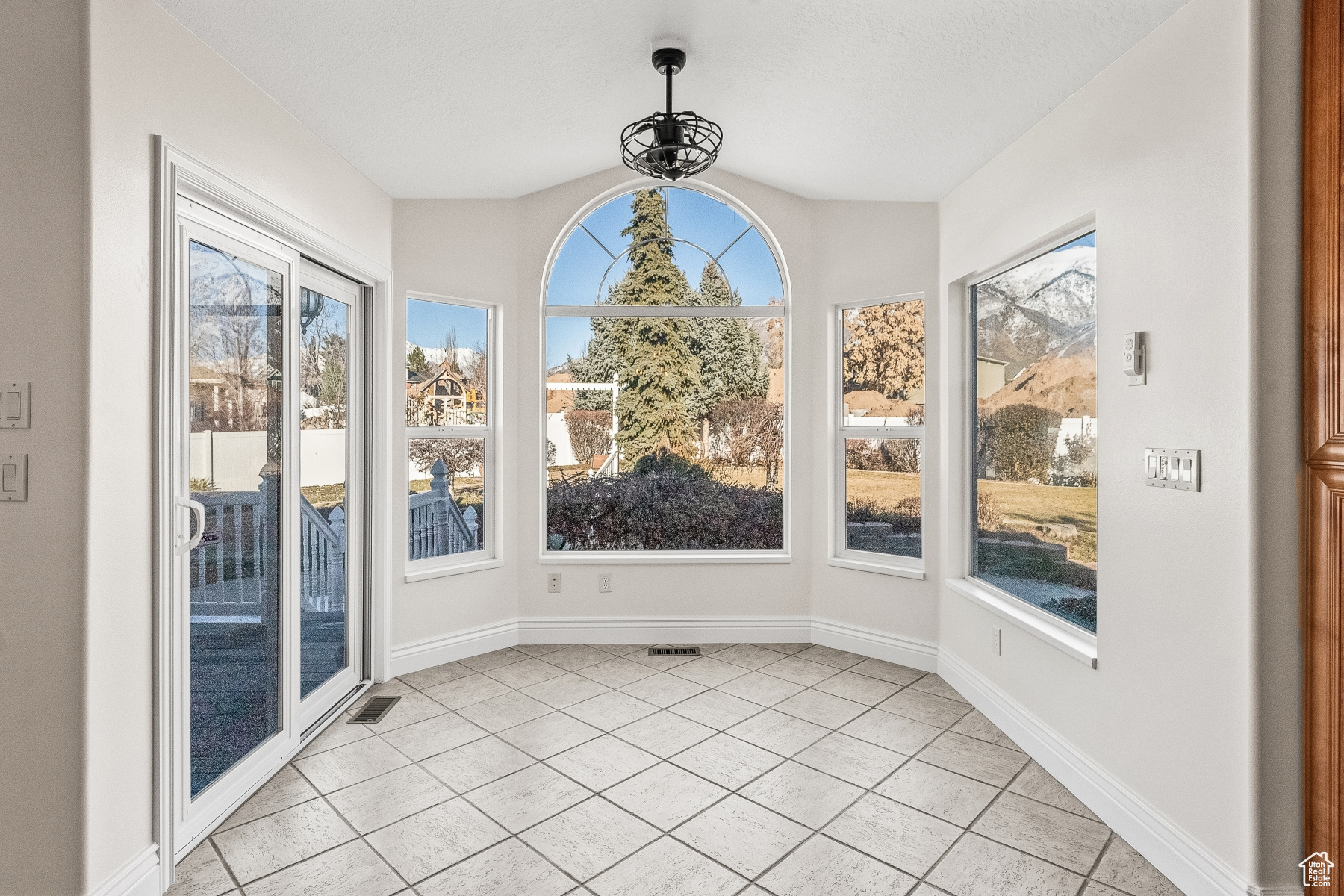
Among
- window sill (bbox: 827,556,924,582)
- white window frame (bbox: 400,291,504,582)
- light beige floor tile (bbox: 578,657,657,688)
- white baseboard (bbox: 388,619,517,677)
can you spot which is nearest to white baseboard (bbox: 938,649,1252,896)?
window sill (bbox: 827,556,924,582)

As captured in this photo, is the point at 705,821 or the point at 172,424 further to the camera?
the point at 705,821

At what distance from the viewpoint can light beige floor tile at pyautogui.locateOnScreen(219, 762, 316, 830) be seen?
2361 mm

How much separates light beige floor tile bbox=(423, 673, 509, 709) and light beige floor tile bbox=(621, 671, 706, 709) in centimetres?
65

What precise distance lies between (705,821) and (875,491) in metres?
2.25

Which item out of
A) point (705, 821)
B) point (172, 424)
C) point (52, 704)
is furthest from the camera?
point (705, 821)

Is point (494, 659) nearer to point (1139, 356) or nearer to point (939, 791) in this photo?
point (939, 791)

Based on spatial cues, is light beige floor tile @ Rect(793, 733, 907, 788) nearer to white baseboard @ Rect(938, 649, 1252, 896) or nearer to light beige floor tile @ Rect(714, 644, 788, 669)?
white baseboard @ Rect(938, 649, 1252, 896)

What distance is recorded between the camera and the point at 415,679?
12.0 feet

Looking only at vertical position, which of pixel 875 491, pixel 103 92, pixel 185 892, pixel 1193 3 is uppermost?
pixel 1193 3

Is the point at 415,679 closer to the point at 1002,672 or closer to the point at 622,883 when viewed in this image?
the point at 622,883

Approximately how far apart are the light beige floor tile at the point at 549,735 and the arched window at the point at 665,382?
4.00 ft

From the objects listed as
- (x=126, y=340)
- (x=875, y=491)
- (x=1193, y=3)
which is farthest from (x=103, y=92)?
(x=875, y=491)

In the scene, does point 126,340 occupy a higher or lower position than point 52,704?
higher

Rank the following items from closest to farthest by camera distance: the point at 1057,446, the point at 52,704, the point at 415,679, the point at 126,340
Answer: the point at 52,704 → the point at 126,340 → the point at 1057,446 → the point at 415,679
